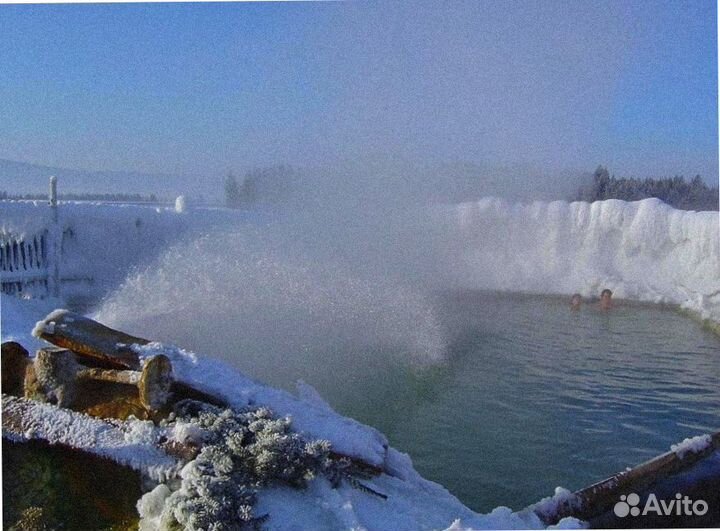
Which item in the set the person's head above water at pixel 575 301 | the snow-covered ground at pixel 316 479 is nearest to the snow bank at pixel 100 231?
the snow-covered ground at pixel 316 479

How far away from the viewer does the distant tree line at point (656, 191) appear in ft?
15.0

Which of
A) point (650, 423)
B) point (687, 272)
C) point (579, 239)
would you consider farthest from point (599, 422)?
point (579, 239)

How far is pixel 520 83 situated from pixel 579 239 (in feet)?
11.6

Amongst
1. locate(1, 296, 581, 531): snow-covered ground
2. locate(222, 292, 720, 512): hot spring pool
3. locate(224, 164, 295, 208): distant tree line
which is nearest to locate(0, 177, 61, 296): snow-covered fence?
locate(1, 296, 581, 531): snow-covered ground

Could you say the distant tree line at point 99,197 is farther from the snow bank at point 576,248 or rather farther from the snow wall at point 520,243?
the snow bank at point 576,248

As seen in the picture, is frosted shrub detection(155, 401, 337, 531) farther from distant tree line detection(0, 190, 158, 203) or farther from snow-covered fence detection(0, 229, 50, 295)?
distant tree line detection(0, 190, 158, 203)

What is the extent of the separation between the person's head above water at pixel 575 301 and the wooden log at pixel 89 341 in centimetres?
602

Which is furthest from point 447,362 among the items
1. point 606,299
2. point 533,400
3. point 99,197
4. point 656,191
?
point 99,197

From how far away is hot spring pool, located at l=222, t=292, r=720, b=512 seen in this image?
149 inches

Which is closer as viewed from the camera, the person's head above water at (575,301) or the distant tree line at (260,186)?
the distant tree line at (260,186)

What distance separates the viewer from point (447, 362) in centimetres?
560

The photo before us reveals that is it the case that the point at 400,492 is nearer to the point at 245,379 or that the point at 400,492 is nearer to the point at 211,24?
the point at 245,379

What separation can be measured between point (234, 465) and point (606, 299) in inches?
243

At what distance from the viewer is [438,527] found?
280 cm
